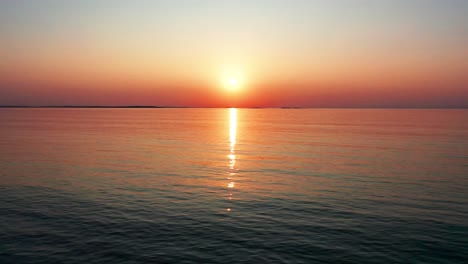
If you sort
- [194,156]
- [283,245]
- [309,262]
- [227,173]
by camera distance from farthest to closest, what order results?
[194,156], [227,173], [283,245], [309,262]

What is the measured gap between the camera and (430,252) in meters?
19.9

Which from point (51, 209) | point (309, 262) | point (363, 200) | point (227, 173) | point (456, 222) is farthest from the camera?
point (227, 173)

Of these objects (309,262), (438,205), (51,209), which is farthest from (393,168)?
(51,209)

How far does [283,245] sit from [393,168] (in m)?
30.6

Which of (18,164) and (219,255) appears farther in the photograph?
(18,164)

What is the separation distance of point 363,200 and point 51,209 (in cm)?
2333

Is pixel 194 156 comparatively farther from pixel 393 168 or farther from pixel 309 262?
pixel 309 262

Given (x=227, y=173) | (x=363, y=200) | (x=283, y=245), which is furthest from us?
(x=227, y=173)

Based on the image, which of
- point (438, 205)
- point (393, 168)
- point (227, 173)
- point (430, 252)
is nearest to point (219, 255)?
point (430, 252)

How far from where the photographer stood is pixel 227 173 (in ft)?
143

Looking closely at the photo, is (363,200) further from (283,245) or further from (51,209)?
(51,209)

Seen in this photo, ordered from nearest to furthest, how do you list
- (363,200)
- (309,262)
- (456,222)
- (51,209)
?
(309,262) → (456,222) → (51,209) → (363,200)

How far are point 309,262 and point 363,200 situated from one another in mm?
13547

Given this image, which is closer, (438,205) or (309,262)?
(309,262)
